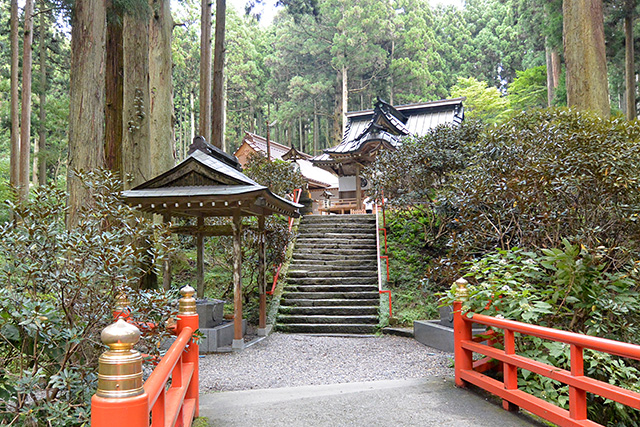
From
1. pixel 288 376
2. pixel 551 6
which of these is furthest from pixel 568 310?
pixel 551 6

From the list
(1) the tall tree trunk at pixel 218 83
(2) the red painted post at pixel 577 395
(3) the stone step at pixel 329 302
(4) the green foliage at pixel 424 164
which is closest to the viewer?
(2) the red painted post at pixel 577 395

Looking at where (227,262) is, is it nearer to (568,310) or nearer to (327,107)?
(568,310)

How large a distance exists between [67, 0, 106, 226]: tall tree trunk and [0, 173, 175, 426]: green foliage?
2.62 metres

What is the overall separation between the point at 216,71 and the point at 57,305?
10.1 meters

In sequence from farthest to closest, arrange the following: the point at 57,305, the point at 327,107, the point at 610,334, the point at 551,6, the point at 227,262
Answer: the point at 327,107 → the point at 551,6 → the point at 227,262 → the point at 610,334 → the point at 57,305

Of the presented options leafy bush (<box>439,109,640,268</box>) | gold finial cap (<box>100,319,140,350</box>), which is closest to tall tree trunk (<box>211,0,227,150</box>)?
leafy bush (<box>439,109,640,268</box>)

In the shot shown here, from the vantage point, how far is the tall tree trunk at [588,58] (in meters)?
8.12

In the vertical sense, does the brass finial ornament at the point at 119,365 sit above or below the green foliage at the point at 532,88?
below

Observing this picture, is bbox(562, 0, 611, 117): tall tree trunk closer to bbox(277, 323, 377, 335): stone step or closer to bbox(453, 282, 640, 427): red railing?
bbox(277, 323, 377, 335): stone step

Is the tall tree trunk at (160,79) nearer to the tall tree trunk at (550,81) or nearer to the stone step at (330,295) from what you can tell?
the stone step at (330,295)

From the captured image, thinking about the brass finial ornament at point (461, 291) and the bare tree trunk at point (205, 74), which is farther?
the bare tree trunk at point (205, 74)

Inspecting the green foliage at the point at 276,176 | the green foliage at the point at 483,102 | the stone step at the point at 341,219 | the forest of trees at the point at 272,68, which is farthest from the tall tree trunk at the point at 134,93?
the green foliage at the point at 483,102

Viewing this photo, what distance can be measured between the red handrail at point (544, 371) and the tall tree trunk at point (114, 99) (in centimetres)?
548

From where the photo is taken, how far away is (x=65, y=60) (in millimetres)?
17797
